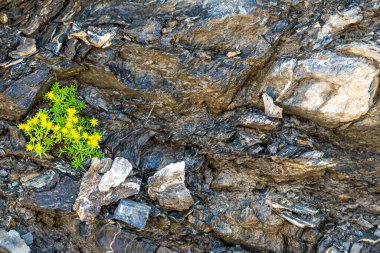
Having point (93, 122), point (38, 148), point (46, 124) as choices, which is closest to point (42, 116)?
point (46, 124)

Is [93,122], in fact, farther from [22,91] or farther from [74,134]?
[22,91]

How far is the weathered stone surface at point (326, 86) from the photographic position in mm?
5555

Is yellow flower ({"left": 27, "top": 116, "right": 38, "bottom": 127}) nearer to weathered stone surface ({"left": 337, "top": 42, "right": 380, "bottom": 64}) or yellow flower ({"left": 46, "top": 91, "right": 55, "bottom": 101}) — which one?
yellow flower ({"left": 46, "top": 91, "right": 55, "bottom": 101})

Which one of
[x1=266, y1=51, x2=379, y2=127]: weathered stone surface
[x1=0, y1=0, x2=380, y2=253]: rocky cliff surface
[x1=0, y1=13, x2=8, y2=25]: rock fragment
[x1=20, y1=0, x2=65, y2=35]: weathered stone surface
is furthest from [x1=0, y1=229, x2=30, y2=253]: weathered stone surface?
[x1=266, y1=51, x2=379, y2=127]: weathered stone surface

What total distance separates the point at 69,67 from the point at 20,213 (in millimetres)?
2462

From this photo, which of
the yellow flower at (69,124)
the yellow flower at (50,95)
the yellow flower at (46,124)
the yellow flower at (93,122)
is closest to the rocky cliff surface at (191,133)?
the yellow flower at (50,95)

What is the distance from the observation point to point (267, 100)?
6.13 m

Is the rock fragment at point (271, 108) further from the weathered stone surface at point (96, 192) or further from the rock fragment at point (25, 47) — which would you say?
the rock fragment at point (25, 47)

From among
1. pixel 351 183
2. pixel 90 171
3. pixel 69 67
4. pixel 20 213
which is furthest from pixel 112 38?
pixel 351 183

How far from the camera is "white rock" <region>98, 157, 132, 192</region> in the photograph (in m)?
6.27

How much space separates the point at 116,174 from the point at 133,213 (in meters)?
0.67

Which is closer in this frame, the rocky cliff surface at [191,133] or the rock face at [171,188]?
the rocky cliff surface at [191,133]

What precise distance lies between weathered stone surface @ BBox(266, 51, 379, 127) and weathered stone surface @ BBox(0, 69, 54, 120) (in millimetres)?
3611

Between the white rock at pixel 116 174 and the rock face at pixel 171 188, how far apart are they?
1.36 ft
